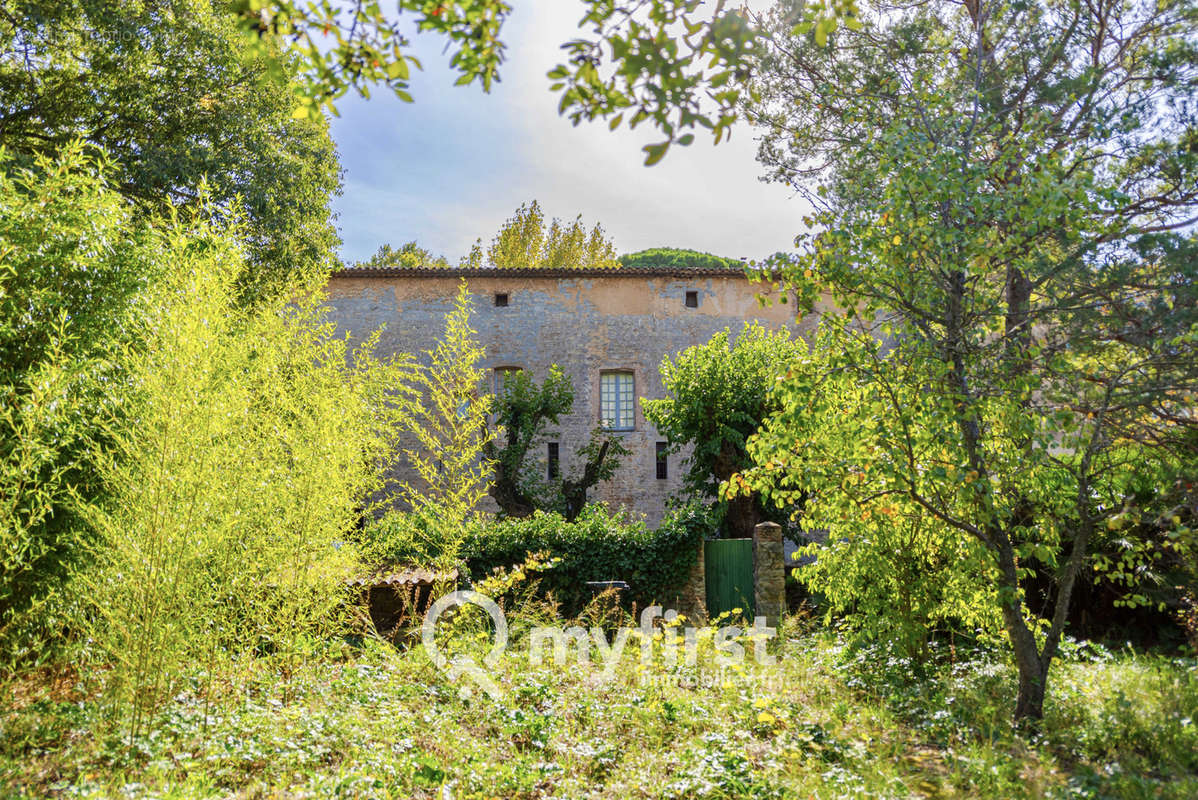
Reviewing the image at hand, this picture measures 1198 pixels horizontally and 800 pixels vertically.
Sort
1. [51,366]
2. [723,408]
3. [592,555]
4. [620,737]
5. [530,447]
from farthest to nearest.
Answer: [530,447]
[723,408]
[592,555]
[620,737]
[51,366]

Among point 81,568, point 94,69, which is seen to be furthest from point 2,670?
point 94,69

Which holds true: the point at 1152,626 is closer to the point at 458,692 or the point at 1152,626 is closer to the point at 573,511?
the point at 458,692

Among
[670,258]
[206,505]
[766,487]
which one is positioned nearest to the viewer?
[206,505]

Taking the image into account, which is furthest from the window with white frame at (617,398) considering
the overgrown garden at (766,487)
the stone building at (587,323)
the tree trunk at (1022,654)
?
the tree trunk at (1022,654)

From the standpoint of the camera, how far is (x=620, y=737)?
5027mm

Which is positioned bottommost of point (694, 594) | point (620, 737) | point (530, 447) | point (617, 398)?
point (694, 594)

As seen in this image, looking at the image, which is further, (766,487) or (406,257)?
(406,257)

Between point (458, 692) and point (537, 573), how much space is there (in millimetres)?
4125

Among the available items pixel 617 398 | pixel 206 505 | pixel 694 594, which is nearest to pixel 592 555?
pixel 694 594

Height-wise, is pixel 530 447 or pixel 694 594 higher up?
pixel 530 447

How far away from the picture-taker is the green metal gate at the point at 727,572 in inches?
Answer: 408

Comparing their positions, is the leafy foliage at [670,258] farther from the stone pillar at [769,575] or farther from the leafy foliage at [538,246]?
the stone pillar at [769,575]

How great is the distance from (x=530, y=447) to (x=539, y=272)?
442 cm

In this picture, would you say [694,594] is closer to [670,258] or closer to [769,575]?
[769,575]
